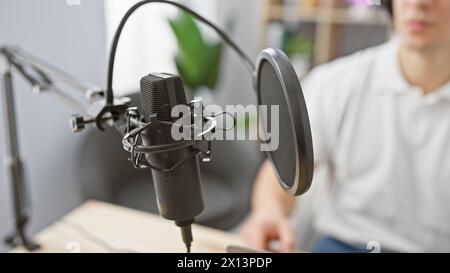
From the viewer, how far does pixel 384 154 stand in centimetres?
108

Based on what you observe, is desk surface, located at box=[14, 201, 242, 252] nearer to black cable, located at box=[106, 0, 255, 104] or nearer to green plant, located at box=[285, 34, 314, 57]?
black cable, located at box=[106, 0, 255, 104]

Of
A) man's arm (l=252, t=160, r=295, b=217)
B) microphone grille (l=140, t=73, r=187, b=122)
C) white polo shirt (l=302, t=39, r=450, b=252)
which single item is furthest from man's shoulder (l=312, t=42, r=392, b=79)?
microphone grille (l=140, t=73, r=187, b=122)

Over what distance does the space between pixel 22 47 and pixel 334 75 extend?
2.55 ft

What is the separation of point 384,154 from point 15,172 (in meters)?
0.86

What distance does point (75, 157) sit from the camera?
4.46 ft

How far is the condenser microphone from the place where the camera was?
419 millimetres

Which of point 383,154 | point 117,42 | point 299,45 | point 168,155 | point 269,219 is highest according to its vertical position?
point 117,42

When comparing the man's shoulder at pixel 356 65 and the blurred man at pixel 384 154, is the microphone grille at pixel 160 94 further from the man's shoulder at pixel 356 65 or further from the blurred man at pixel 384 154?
the man's shoulder at pixel 356 65

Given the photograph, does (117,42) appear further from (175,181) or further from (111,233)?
(111,233)

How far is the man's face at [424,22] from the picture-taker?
30.5 inches

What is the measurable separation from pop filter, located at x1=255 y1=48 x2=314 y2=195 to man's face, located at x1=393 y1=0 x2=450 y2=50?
1.47 feet

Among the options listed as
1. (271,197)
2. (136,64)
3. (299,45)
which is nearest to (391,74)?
(271,197)
